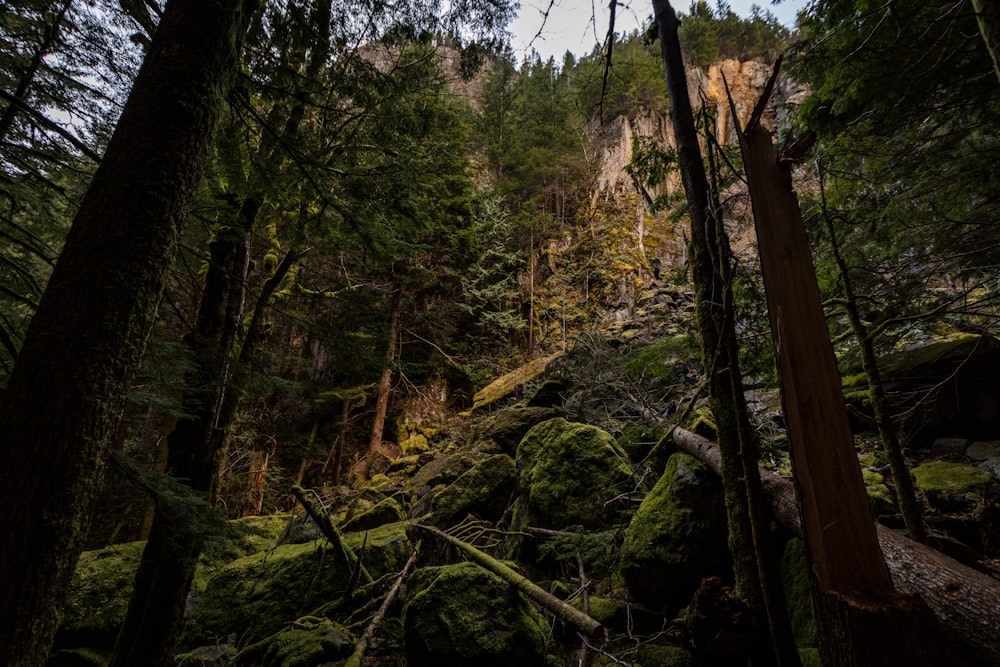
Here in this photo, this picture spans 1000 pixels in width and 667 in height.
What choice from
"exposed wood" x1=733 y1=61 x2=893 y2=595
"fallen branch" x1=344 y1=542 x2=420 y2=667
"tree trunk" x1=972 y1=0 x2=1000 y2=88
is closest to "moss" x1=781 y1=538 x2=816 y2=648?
"exposed wood" x1=733 y1=61 x2=893 y2=595

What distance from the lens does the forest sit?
5.86ft

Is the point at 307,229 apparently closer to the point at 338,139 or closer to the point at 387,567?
the point at 338,139

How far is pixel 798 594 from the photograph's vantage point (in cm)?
299

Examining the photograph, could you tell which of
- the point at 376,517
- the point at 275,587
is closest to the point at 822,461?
the point at 275,587

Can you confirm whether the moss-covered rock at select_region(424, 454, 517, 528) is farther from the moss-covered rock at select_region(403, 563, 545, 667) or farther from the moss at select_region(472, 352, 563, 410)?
the moss at select_region(472, 352, 563, 410)

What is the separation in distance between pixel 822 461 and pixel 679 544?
2.14 meters

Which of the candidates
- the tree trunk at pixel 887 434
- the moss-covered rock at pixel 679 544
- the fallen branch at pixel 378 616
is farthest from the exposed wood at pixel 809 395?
the fallen branch at pixel 378 616

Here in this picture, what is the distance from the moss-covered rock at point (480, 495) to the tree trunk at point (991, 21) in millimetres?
6374

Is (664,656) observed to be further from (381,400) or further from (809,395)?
(381,400)

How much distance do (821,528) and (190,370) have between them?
4.92m

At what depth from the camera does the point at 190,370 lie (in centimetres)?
382

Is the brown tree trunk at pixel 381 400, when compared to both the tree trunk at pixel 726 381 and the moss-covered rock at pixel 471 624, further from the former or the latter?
the tree trunk at pixel 726 381

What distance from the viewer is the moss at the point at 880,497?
13.5 feet

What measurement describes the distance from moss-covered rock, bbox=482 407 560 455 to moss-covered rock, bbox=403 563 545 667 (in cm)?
461
